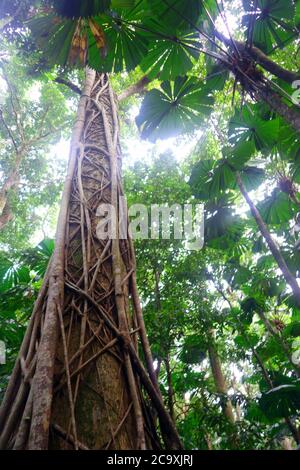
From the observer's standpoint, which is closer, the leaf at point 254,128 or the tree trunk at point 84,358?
the tree trunk at point 84,358

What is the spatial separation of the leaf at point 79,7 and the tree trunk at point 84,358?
3.42 feet

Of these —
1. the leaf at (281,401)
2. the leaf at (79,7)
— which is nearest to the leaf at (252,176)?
the leaf at (281,401)

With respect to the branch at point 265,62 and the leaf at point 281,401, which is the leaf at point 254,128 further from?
the leaf at point 281,401

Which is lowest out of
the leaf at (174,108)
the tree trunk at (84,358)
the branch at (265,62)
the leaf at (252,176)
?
the tree trunk at (84,358)

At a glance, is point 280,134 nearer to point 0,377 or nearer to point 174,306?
point 174,306

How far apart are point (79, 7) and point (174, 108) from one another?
1.54m

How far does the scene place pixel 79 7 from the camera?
1636 millimetres

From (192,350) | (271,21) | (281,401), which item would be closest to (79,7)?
(271,21)

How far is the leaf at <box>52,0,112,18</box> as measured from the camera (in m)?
1.62

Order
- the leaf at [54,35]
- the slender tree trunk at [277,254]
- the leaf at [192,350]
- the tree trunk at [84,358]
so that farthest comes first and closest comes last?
the leaf at [192,350] < the slender tree trunk at [277,254] < the leaf at [54,35] < the tree trunk at [84,358]

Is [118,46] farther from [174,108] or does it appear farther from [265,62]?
[265,62]

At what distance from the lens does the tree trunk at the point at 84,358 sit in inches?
47.0

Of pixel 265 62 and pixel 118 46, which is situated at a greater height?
pixel 118 46

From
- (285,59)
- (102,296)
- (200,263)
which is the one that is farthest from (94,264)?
(285,59)
